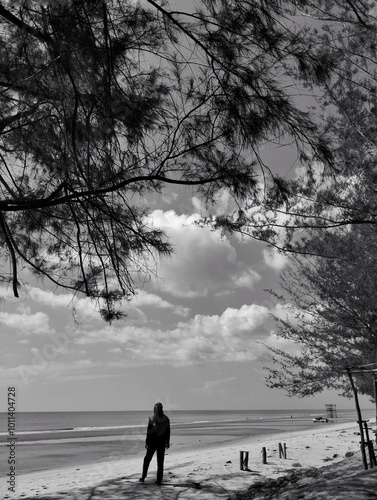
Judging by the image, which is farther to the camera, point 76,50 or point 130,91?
point 130,91

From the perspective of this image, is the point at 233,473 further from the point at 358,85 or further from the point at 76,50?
the point at 76,50

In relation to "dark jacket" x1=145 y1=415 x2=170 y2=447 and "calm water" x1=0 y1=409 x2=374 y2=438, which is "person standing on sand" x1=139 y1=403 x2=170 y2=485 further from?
"calm water" x1=0 y1=409 x2=374 y2=438

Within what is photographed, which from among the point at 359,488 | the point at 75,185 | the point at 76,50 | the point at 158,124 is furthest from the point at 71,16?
the point at 359,488

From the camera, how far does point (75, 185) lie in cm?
471

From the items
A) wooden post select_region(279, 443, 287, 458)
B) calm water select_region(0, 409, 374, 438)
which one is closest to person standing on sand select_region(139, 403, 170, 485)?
wooden post select_region(279, 443, 287, 458)

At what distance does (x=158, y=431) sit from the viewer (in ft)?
25.1

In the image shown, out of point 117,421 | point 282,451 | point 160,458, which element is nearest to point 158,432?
point 160,458

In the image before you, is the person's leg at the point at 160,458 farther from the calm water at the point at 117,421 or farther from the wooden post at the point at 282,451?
the calm water at the point at 117,421

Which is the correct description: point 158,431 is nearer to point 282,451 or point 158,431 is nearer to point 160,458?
point 160,458

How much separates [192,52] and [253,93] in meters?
0.66

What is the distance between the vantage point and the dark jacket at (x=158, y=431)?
7.63 m

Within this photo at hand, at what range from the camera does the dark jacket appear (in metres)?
7.63

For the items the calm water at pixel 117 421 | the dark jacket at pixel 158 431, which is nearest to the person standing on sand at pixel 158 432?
the dark jacket at pixel 158 431

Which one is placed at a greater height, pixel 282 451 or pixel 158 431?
pixel 158 431
